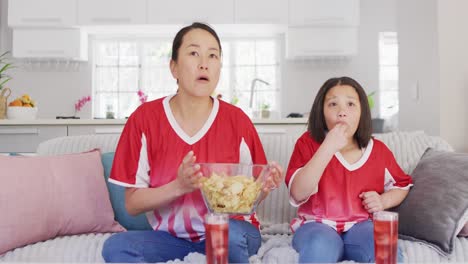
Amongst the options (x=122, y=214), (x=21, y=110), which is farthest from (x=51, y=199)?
(x=21, y=110)

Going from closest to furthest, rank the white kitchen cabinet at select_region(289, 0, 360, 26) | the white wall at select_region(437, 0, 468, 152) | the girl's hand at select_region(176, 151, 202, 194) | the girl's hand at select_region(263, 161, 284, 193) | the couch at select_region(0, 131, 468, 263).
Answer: the girl's hand at select_region(176, 151, 202, 194) → the girl's hand at select_region(263, 161, 284, 193) → the couch at select_region(0, 131, 468, 263) → the white wall at select_region(437, 0, 468, 152) → the white kitchen cabinet at select_region(289, 0, 360, 26)

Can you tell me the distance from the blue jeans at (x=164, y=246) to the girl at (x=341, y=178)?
0.53 feet

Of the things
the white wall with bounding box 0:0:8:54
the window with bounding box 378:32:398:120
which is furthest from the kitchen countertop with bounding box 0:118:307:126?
the window with bounding box 378:32:398:120

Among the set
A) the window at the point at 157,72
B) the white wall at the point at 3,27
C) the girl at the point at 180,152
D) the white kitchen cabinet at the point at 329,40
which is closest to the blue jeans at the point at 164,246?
the girl at the point at 180,152

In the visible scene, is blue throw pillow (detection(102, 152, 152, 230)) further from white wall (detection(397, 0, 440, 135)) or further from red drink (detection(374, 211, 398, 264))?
white wall (detection(397, 0, 440, 135))

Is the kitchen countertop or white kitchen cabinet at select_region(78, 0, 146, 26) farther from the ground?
white kitchen cabinet at select_region(78, 0, 146, 26)

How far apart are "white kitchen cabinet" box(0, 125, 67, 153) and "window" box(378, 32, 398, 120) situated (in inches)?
121

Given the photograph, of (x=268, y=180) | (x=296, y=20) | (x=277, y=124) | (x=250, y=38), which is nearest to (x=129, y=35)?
(x=250, y=38)

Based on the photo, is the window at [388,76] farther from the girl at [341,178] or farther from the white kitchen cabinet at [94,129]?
the girl at [341,178]

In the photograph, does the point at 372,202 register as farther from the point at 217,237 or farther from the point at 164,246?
the point at 217,237

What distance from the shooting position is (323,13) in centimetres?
441

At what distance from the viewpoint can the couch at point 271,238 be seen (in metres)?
1.54

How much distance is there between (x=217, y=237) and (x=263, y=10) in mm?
3748

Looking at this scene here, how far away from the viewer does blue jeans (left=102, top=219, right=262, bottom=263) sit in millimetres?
1385
